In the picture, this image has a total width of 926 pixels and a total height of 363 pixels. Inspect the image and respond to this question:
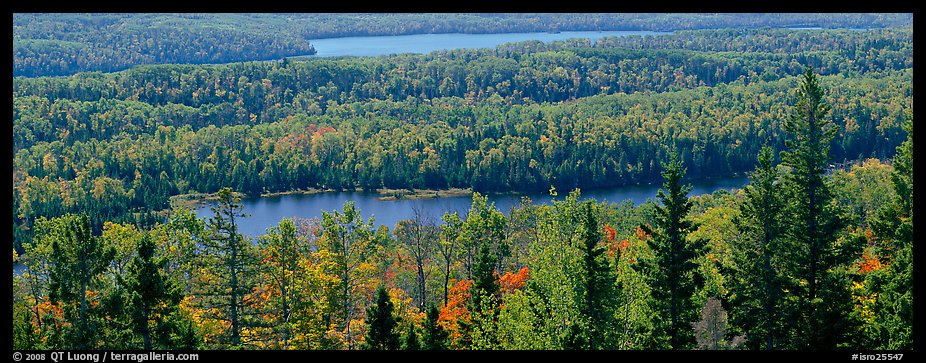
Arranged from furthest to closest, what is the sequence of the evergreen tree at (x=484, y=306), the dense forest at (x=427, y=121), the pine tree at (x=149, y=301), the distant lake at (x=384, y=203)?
the dense forest at (x=427, y=121), the distant lake at (x=384, y=203), the evergreen tree at (x=484, y=306), the pine tree at (x=149, y=301)

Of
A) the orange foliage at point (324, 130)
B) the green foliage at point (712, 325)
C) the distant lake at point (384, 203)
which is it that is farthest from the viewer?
the orange foliage at point (324, 130)

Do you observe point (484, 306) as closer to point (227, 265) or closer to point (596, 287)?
point (596, 287)

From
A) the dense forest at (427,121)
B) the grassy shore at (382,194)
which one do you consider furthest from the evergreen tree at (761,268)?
the grassy shore at (382,194)

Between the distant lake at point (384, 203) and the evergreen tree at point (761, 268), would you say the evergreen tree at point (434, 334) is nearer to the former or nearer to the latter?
the evergreen tree at point (761, 268)

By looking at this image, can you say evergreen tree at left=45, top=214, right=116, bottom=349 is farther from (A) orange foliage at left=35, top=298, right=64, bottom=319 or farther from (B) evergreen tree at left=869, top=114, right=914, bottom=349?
(B) evergreen tree at left=869, top=114, right=914, bottom=349
